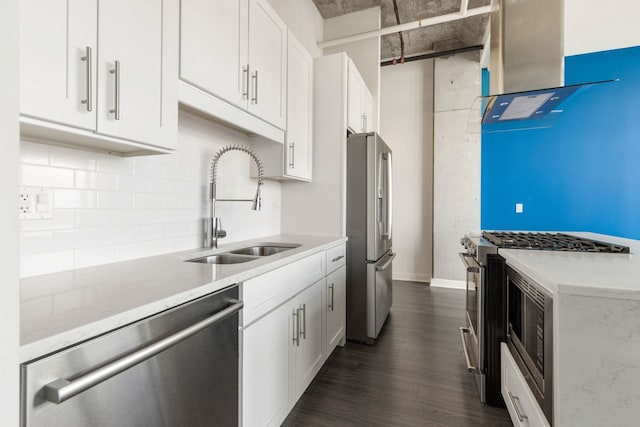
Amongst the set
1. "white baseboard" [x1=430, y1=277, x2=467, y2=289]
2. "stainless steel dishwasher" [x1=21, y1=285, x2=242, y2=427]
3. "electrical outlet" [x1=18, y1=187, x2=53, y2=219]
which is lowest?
"white baseboard" [x1=430, y1=277, x2=467, y2=289]

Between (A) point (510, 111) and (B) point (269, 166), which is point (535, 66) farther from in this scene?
(B) point (269, 166)

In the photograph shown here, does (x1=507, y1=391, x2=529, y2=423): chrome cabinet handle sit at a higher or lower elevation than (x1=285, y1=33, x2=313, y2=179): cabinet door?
lower

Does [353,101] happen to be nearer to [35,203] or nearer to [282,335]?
[282,335]

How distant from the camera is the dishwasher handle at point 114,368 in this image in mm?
604

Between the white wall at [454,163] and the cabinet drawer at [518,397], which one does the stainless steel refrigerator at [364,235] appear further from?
the white wall at [454,163]

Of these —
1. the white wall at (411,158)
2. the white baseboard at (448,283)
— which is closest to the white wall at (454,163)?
the white baseboard at (448,283)

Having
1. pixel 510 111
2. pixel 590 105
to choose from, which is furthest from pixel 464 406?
pixel 590 105

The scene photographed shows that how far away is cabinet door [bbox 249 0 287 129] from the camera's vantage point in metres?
1.83

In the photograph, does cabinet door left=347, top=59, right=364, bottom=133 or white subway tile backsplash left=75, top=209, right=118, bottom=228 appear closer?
white subway tile backsplash left=75, top=209, right=118, bottom=228

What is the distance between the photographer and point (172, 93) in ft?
4.24

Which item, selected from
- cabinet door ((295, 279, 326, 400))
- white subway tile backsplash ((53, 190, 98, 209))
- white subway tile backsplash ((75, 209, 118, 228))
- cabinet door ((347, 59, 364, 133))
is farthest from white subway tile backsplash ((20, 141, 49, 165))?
cabinet door ((347, 59, 364, 133))

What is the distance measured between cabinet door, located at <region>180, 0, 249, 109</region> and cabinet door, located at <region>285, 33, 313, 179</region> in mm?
585

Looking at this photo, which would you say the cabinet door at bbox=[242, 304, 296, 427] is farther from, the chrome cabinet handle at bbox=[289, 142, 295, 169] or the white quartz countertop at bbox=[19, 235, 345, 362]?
the chrome cabinet handle at bbox=[289, 142, 295, 169]

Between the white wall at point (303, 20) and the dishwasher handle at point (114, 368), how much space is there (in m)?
2.72
